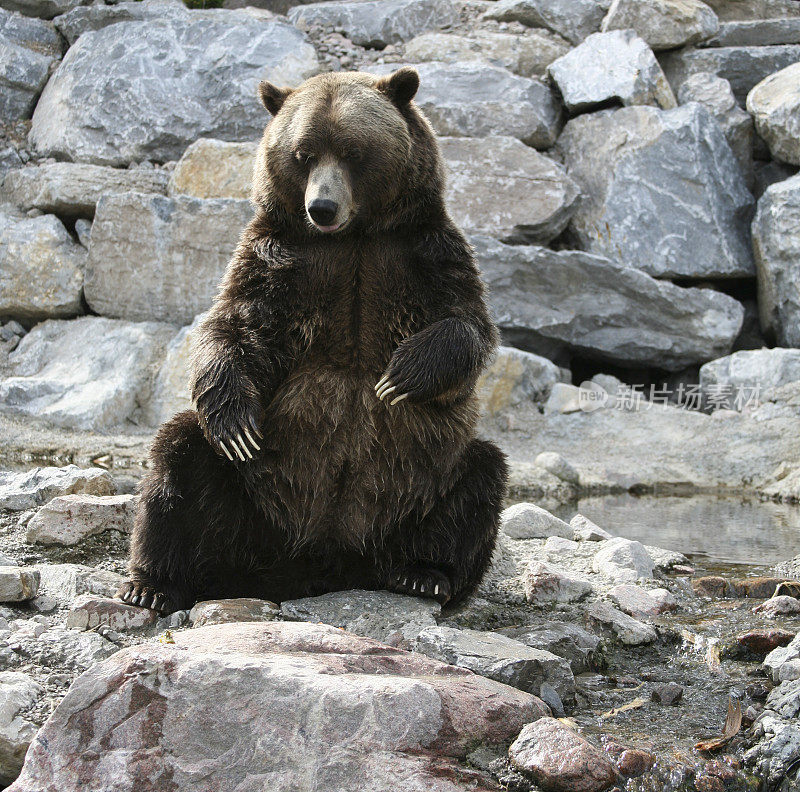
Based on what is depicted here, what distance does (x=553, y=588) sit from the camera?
339 cm

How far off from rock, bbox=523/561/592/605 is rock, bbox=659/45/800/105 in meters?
10.5

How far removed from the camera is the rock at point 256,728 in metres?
1.71

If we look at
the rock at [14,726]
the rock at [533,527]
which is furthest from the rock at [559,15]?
the rock at [14,726]

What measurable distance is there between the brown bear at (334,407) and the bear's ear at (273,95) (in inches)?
13.9

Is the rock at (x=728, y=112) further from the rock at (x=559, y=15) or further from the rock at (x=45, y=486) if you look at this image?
the rock at (x=45, y=486)

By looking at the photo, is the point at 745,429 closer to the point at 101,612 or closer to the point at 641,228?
the point at 641,228

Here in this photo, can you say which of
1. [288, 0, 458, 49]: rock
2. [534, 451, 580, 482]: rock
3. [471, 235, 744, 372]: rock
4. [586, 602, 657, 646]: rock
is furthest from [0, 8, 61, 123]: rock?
[586, 602, 657, 646]: rock

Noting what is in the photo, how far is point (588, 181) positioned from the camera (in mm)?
11195

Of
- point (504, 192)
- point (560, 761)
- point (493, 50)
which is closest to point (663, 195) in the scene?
point (504, 192)

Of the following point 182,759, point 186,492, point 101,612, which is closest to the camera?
point 182,759

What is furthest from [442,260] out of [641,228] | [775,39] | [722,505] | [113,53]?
[775,39]

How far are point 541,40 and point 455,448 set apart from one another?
10.9 meters

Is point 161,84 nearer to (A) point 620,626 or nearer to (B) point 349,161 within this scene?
(B) point 349,161

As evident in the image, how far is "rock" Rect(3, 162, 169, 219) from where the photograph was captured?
9469 mm
